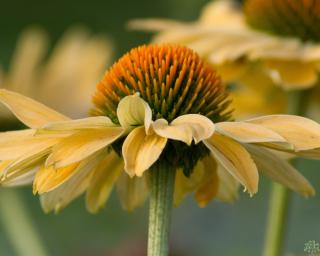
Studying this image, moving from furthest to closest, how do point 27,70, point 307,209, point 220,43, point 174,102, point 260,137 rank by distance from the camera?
1. point 307,209
2. point 27,70
3. point 220,43
4. point 174,102
5. point 260,137

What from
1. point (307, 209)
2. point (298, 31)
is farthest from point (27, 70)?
point (307, 209)

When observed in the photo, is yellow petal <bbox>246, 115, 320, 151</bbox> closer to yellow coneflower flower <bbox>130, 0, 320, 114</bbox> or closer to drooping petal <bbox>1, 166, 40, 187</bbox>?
drooping petal <bbox>1, 166, 40, 187</bbox>

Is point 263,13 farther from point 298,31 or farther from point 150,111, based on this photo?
point 150,111

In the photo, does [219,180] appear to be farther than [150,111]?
Yes

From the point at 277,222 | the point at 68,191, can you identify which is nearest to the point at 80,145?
the point at 68,191

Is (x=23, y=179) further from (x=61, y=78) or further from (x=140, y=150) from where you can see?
(x=61, y=78)

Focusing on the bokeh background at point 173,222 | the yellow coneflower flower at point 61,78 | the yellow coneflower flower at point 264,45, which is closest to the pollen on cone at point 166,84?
the yellow coneflower flower at point 264,45
